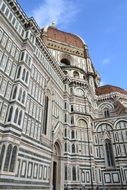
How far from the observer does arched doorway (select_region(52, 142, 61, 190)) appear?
19077mm

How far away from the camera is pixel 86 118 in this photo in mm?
25484

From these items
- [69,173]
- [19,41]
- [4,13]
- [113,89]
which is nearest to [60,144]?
[69,173]

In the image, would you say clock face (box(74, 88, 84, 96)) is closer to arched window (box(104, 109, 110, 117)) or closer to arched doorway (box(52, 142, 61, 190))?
arched window (box(104, 109, 110, 117))

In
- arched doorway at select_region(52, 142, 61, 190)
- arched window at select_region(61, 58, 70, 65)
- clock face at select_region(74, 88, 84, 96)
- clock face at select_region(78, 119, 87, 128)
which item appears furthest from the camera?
arched window at select_region(61, 58, 70, 65)

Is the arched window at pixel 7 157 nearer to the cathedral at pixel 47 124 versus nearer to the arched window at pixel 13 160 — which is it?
the cathedral at pixel 47 124

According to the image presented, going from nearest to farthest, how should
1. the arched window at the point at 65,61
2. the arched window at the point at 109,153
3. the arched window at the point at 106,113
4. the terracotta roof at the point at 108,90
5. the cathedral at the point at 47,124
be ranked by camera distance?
the cathedral at the point at 47,124 < the arched window at the point at 109,153 < the arched window at the point at 106,113 < the terracotta roof at the point at 108,90 < the arched window at the point at 65,61

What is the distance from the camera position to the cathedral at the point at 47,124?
13.0 m

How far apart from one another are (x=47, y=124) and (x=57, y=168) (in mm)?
5578

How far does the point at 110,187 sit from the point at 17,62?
18874 millimetres

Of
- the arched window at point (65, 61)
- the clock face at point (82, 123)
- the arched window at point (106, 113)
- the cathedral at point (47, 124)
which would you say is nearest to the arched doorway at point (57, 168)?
the cathedral at point (47, 124)

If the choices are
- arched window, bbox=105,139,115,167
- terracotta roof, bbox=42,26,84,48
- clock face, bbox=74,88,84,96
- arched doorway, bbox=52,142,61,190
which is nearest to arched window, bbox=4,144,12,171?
arched doorway, bbox=52,142,61,190

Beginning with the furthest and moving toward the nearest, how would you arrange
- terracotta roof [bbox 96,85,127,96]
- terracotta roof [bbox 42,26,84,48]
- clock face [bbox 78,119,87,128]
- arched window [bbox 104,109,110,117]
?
terracotta roof [bbox 42,26,84,48], terracotta roof [bbox 96,85,127,96], arched window [bbox 104,109,110,117], clock face [bbox 78,119,87,128]

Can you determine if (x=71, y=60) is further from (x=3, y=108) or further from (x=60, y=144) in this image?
(x=3, y=108)

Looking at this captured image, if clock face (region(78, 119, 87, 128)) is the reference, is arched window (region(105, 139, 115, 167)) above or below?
below
